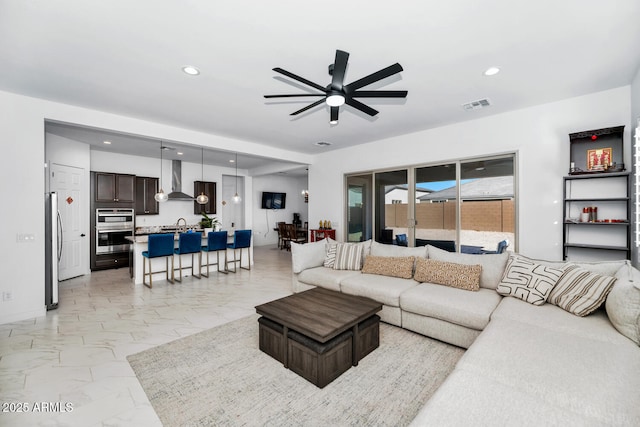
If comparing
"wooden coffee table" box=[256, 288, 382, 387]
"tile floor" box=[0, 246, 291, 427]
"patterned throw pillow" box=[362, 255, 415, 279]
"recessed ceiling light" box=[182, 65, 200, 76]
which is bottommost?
"tile floor" box=[0, 246, 291, 427]

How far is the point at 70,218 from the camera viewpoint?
5605mm

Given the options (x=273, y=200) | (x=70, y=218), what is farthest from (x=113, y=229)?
(x=273, y=200)

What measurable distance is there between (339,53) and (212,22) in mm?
1028

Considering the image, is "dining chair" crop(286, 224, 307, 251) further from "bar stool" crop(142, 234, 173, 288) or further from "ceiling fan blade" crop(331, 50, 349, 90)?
"ceiling fan blade" crop(331, 50, 349, 90)

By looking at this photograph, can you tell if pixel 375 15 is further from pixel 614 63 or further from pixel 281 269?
pixel 281 269

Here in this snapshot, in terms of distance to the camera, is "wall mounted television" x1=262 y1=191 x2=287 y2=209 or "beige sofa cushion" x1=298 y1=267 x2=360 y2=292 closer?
"beige sofa cushion" x1=298 y1=267 x2=360 y2=292

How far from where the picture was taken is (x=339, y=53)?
1989 mm

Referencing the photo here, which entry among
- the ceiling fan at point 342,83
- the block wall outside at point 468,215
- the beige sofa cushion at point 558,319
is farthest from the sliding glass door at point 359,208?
the beige sofa cushion at point 558,319

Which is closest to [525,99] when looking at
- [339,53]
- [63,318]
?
[339,53]

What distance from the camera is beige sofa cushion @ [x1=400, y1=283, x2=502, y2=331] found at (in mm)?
2650

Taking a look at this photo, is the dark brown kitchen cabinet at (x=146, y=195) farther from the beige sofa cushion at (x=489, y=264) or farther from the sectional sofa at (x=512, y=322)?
the beige sofa cushion at (x=489, y=264)

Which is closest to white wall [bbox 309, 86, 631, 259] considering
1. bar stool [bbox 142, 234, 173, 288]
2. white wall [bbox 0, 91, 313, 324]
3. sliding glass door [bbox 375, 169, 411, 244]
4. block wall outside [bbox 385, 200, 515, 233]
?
block wall outside [bbox 385, 200, 515, 233]

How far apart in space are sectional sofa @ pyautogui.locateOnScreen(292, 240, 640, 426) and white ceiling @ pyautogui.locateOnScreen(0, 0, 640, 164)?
2041mm

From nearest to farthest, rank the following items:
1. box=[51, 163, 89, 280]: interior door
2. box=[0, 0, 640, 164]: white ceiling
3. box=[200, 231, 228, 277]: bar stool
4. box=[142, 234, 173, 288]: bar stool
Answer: box=[0, 0, 640, 164]: white ceiling, box=[142, 234, 173, 288]: bar stool, box=[51, 163, 89, 280]: interior door, box=[200, 231, 228, 277]: bar stool
